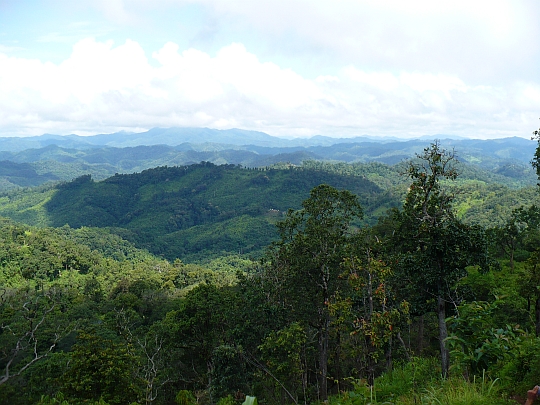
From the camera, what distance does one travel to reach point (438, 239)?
1159cm

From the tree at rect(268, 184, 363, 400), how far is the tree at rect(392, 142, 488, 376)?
2.82 meters

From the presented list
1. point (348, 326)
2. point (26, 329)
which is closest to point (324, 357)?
point (348, 326)

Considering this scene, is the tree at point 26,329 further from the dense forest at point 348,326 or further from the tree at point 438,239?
the tree at point 438,239

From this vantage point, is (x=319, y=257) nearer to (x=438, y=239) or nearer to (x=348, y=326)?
(x=348, y=326)

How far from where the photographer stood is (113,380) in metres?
17.3

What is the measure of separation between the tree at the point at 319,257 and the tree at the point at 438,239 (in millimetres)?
2822

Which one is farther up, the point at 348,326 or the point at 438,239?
the point at 438,239

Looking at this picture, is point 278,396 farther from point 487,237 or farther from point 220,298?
point 487,237

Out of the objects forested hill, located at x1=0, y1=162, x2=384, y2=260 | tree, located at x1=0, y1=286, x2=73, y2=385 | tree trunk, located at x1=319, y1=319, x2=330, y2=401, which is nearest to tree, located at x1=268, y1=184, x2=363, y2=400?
tree trunk, located at x1=319, y1=319, x2=330, y2=401

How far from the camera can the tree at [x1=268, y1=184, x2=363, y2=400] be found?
48.5 ft

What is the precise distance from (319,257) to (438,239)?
14.8ft

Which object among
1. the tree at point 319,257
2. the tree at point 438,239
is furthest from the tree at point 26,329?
the tree at point 438,239

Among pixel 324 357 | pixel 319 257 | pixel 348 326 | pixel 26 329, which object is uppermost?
pixel 319 257

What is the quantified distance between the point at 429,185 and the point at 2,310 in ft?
176
